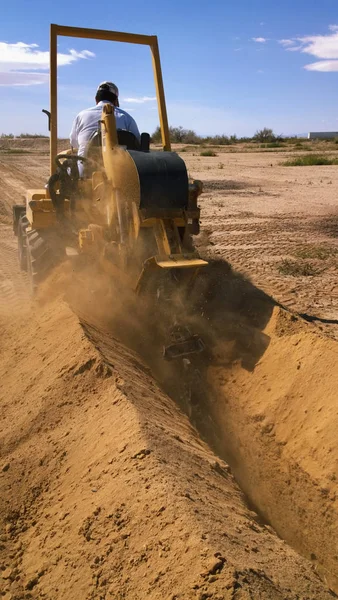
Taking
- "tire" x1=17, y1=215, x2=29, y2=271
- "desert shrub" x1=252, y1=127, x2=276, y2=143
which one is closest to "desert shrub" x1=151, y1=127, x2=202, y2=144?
"desert shrub" x1=252, y1=127, x2=276, y2=143

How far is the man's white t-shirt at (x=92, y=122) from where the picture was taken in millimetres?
5867

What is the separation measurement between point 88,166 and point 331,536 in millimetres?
4123

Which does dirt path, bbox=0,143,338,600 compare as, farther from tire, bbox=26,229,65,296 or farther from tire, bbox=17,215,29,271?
tire, bbox=17,215,29,271

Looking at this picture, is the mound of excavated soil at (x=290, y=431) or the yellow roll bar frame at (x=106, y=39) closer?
the mound of excavated soil at (x=290, y=431)

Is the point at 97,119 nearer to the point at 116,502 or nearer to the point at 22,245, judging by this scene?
the point at 22,245

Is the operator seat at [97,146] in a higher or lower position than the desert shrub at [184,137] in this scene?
lower

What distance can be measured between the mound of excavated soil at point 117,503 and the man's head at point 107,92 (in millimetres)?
2825

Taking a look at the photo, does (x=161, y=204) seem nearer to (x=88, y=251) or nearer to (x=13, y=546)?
(x=88, y=251)

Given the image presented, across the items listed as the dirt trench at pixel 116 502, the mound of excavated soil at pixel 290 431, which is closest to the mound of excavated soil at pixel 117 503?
the dirt trench at pixel 116 502

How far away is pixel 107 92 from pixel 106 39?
2.08ft

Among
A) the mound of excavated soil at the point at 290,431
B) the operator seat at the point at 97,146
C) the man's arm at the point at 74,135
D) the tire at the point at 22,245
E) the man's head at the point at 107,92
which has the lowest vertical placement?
the mound of excavated soil at the point at 290,431

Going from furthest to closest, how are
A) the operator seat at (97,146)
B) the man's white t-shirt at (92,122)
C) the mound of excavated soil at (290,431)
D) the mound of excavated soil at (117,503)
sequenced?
1. the man's white t-shirt at (92,122)
2. the operator seat at (97,146)
3. the mound of excavated soil at (290,431)
4. the mound of excavated soil at (117,503)

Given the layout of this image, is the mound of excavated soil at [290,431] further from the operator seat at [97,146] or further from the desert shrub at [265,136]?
the desert shrub at [265,136]

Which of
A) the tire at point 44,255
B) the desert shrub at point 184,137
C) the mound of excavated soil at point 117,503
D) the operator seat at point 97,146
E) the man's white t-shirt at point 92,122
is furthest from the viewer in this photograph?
the desert shrub at point 184,137
